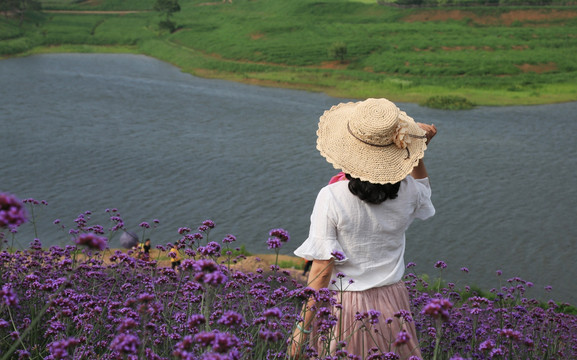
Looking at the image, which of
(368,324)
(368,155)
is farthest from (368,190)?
(368,324)

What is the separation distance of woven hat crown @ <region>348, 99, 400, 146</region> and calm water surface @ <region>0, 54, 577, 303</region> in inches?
351

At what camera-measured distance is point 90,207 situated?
14836mm

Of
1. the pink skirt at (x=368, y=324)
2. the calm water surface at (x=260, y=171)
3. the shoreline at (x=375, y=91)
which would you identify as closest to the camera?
the pink skirt at (x=368, y=324)

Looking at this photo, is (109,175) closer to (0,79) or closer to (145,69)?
(0,79)

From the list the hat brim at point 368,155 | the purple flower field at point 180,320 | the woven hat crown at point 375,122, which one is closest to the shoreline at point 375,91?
the purple flower field at point 180,320

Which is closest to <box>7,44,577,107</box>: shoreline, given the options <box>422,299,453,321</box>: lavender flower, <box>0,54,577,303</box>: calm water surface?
<box>0,54,577,303</box>: calm water surface

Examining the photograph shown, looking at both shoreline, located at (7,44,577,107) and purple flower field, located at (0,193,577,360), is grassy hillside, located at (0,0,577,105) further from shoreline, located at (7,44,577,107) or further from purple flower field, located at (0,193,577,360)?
purple flower field, located at (0,193,577,360)

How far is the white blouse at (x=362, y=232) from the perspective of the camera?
10.2 feet

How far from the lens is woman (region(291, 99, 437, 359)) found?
310cm

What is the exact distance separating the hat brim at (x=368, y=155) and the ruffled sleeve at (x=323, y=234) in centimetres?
18

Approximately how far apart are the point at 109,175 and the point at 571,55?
3407 cm

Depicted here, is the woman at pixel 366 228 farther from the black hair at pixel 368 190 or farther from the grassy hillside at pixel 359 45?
the grassy hillside at pixel 359 45

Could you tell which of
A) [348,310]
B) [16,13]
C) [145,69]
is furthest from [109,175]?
[16,13]

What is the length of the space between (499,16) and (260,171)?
43.3 metres
